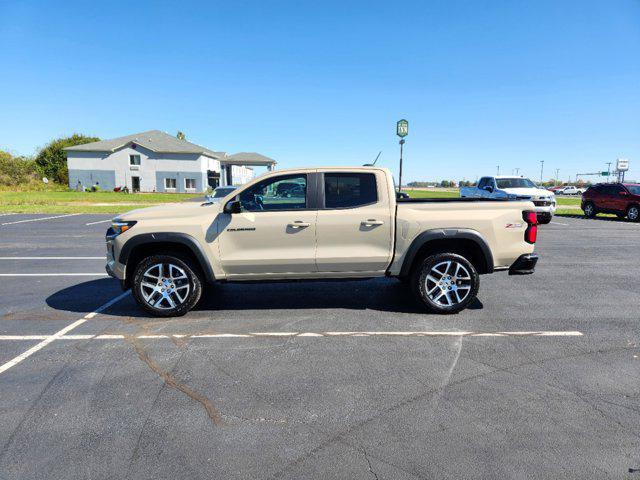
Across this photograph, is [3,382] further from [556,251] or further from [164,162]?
[164,162]

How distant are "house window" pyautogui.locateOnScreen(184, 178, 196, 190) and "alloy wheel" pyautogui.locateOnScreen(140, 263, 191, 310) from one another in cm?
5076

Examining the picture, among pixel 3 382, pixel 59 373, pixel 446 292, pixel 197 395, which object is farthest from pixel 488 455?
pixel 3 382

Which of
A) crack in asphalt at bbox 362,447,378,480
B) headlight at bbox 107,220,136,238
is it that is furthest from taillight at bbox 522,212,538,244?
headlight at bbox 107,220,136,238

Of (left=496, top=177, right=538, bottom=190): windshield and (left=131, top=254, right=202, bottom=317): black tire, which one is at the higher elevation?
(left=496, top=177, right=538, bottom=190): windshield

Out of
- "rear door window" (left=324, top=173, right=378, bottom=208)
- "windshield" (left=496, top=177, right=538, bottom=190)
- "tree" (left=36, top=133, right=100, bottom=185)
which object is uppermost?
"tree" (left=36, top=133, right=100, bottom=185)

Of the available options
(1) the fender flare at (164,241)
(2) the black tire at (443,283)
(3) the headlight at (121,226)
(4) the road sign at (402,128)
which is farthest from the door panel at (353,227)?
(4) the road sign at (402,128)

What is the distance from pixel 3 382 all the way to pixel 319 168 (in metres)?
3.81

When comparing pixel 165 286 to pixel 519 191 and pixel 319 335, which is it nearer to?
pixel 319 335

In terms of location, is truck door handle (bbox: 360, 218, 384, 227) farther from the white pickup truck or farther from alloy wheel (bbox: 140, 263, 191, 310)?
the white pickup truck

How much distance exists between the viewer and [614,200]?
59.9 feet

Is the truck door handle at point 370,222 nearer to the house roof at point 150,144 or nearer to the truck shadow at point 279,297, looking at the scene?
the truck shadow at point 279,297

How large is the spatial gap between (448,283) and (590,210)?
60.8 feet

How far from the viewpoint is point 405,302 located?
5.54 m

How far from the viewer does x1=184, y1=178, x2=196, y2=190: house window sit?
52656 mm
